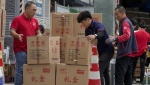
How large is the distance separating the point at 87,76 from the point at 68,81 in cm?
→ 37

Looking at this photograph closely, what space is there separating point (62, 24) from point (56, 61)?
3.40ft

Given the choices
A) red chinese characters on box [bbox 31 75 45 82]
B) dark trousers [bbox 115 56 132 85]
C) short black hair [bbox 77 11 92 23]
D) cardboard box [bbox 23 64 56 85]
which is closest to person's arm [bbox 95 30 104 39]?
short black hair [bbox 77 11 92 23]

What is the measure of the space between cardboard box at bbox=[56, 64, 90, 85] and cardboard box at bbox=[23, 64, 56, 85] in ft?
0.37

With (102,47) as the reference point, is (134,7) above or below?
above

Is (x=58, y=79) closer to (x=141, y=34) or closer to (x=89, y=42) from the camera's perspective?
(x=89, y=42)

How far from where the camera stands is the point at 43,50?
7680 mm

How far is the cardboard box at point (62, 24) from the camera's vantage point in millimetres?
8578

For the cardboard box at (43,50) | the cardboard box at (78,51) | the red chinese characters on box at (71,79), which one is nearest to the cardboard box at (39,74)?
the cardboard box at (43,50)

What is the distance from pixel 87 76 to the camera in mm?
7434

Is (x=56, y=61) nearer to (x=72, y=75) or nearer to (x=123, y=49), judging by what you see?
(x=72, y=75)

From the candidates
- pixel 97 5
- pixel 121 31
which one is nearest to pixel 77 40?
pixel 121 31

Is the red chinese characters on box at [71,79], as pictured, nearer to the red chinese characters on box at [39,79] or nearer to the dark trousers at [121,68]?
the red chinese characters on box at [39,79]

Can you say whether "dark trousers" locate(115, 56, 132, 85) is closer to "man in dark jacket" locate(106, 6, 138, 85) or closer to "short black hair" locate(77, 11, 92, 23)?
"man in dark jacket" locate(106, 6, 138, 85)

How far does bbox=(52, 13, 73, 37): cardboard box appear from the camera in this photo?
8578mm
